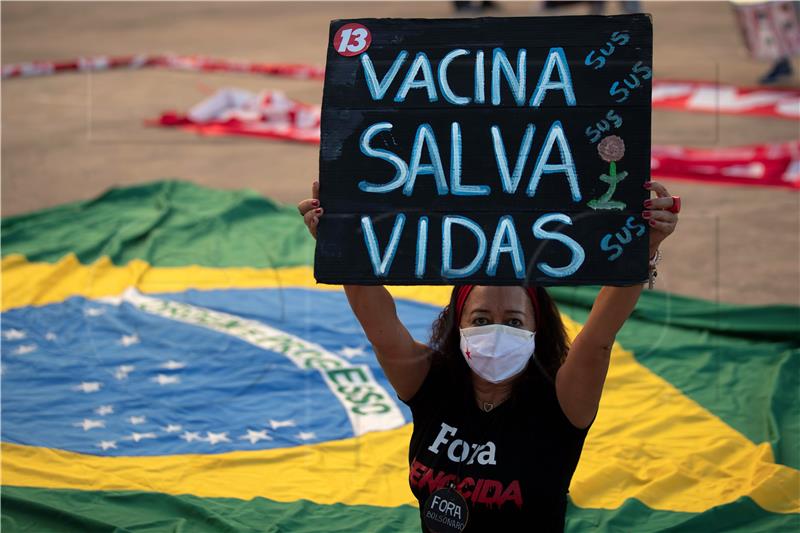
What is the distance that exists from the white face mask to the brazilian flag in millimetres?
1280

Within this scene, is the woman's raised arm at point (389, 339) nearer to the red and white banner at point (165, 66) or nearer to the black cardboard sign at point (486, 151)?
the black cardboard sign at point (486, 151)

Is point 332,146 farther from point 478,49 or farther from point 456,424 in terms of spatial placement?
point 456,424

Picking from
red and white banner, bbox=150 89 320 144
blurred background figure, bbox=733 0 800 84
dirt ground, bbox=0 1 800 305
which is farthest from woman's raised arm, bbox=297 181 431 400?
blurred background figure, bbox=733 0 800 84

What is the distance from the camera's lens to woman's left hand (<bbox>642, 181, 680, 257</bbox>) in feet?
7.67

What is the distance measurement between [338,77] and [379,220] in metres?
0.40

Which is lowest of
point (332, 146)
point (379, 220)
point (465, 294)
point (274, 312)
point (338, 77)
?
point (274, 312)

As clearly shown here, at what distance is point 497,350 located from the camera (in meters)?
2.60

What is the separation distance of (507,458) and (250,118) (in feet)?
28.9

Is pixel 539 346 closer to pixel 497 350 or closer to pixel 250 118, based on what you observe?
pixel 497 350

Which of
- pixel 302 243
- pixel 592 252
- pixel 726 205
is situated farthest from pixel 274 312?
pixel 726 205

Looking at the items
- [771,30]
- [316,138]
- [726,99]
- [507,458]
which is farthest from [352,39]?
[771,30]

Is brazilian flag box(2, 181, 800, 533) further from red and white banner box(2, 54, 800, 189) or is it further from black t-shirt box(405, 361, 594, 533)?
red and white banner box(2, 54, 800, 189)

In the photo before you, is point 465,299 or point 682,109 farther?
point 682,109

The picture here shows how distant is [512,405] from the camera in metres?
2.65
